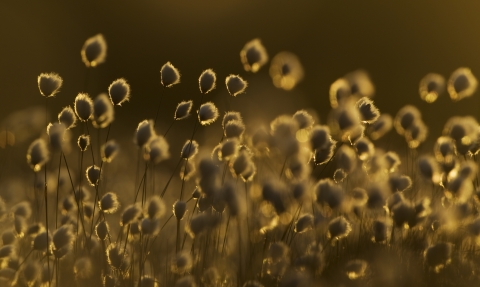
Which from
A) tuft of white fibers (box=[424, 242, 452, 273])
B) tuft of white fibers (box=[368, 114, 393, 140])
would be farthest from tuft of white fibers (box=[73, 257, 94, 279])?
tuft of white fibers (box=[368, 114, 393, 140])

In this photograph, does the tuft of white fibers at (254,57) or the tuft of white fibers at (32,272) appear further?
the tuft of white fibers at (254,57)

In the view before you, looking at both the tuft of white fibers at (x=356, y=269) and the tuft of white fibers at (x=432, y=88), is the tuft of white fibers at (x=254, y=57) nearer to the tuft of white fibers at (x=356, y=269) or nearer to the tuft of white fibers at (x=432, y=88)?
the tuft of white fibers at (x=432, y=88)

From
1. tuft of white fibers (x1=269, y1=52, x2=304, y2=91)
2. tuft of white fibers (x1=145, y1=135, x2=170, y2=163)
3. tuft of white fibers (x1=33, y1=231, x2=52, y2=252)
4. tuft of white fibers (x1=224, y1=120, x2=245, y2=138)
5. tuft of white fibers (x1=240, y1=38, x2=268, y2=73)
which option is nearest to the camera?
tuft of white fibers (x1=33, y1=231, x2=52, y2=252)

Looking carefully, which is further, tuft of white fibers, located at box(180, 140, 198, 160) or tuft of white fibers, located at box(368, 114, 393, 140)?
tuft of white fibers, located at box(368, 114, 393, 140)

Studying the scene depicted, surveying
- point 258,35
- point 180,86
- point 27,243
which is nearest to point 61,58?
point 180,86

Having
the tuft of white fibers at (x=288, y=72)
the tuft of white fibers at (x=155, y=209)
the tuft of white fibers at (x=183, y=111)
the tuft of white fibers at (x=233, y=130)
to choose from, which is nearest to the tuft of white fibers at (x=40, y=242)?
the tuft of white fibers at (x=155, y=209)

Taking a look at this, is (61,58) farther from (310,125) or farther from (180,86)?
(310,125)

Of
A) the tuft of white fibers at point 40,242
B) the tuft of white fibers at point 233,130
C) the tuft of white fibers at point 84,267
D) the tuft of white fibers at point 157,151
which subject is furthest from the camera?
the tuft of white fibers at point 233,130

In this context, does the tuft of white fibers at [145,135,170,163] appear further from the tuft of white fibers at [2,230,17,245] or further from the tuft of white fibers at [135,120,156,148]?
the tuft of white fibers at [2,230,17,245]
